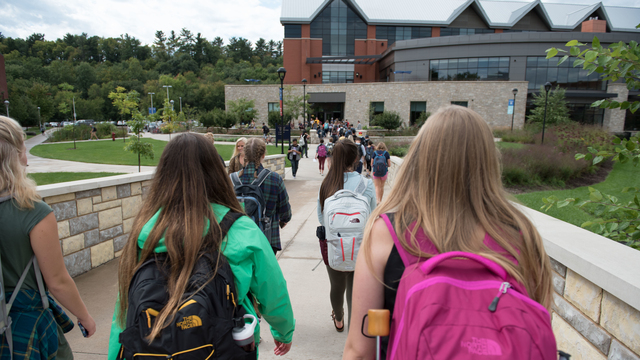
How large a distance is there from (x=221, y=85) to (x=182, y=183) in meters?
93.1

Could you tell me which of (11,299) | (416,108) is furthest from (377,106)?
(11,299)

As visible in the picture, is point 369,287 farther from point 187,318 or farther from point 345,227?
point 345,227

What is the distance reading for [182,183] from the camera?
1.60m

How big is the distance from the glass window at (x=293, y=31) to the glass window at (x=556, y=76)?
34.4 meters

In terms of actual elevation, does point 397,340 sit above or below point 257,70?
below

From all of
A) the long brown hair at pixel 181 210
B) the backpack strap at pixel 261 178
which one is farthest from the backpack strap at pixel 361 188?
the long brown hair at pixel 181 210

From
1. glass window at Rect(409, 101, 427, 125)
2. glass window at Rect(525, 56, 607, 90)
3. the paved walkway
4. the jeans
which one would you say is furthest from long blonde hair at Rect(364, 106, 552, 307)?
glass window at Rect(525, 56, 607, 90)

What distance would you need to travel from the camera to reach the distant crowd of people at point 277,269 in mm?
959

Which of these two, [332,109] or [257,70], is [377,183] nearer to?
[332,109]

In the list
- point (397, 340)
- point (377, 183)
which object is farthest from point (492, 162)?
point (377, 183)

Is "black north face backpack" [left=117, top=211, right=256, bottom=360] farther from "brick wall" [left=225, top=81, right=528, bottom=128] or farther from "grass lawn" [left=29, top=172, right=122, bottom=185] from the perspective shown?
"brick wall" [left=225, top=81, right=528, bottom=128]

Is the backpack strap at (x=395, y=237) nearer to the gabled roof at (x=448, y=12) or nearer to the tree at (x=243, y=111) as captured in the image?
the tree at (x=243, y=111)

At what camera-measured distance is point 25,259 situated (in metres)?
1.76

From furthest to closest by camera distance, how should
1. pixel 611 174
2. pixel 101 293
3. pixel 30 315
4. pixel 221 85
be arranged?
pixel 221 85 → pixel 611 174 → pixel 101 293 → pixel 30 315
